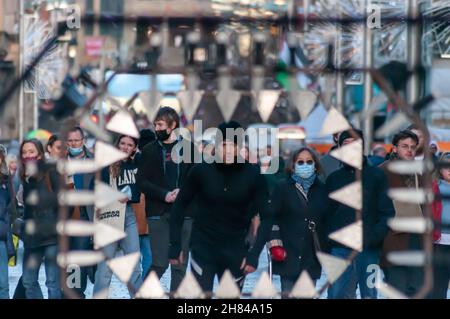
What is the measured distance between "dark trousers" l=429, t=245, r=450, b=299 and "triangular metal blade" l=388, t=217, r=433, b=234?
48 centimetres

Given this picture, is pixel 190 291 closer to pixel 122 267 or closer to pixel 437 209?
pixel 122 267

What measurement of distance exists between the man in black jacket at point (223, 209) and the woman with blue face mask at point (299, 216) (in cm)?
62

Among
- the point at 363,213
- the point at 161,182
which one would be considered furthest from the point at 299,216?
the point at 161,182

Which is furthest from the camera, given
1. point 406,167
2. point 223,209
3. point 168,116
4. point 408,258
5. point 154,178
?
point 154,178

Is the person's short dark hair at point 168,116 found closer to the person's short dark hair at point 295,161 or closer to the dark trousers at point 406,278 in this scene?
the person's short dark hair at point 295,161

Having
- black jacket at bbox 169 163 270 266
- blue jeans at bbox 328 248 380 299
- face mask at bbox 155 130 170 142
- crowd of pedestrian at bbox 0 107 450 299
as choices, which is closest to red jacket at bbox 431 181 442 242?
crowd of pedestrian at bbox 0 107 450 299

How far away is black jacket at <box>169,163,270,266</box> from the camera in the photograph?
669 cm

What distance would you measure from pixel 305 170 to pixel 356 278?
2.31 ft

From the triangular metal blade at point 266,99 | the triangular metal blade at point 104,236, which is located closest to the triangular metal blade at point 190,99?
the triangular metal blade at point 266,99

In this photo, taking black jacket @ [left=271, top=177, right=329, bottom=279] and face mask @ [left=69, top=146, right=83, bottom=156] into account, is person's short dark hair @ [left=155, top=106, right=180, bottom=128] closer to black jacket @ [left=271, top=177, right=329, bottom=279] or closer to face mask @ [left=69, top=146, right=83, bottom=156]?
face mask @ [left=69, top=146, right=83, bottom=156]

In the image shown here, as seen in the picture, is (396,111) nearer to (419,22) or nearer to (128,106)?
(419,22)

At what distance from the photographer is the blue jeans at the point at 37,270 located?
7.63m

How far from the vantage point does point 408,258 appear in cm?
634
